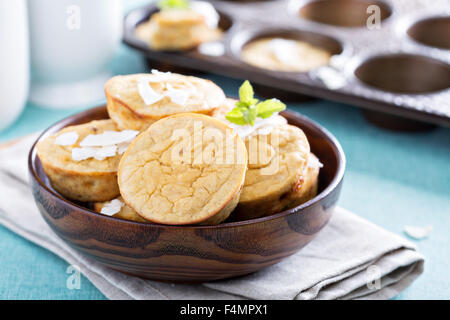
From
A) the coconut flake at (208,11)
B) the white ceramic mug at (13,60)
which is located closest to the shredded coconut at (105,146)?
the white ceramic mug at (13,60)

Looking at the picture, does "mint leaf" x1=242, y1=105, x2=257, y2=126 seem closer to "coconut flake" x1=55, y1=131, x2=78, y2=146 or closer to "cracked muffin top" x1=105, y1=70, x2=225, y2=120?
"cracked muffin top" x1=105, y1=70, x2=225, y2=120

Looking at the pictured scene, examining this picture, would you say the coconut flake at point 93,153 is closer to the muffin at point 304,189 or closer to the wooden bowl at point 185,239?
the wooden bowl at point 185,239

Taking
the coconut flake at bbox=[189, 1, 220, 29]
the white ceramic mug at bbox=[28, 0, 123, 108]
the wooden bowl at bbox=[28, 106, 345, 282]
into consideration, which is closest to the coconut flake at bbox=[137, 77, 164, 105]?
the wooden bowl at bbox=[28, 106, 345, 282]

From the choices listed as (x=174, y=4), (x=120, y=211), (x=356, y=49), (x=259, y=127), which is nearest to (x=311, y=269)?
(x=259, y=127)

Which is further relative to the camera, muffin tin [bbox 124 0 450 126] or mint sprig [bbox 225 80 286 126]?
muffin tin [bbox 124 0 450 126]

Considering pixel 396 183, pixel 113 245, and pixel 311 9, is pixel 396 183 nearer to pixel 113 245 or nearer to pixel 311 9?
pixel 113 245
